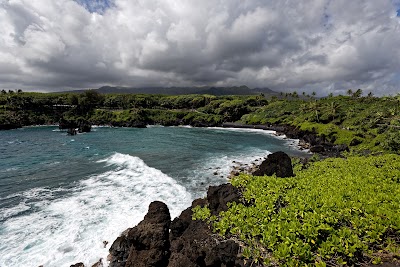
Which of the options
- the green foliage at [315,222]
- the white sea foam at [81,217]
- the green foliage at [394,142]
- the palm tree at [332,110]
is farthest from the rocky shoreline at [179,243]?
the palm tree at [332,110]

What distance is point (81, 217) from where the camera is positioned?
1905cm

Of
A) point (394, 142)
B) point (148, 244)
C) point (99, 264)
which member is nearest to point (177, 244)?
point (148, 244)

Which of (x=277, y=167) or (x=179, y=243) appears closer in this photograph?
(x=179, y=243)

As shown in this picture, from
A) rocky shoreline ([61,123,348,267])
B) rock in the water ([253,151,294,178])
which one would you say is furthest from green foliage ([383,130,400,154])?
rocky shoreline ([61,123,348,267])

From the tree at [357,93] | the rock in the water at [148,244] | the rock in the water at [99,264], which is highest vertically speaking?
the tree at [357,93]

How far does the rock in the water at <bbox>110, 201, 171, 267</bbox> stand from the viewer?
11.1 metres

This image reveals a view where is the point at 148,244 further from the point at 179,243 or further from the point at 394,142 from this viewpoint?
the point at 394,142

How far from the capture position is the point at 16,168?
3422cm

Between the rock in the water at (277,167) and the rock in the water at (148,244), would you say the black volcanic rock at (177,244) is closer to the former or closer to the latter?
the rock in the water at (148,244)

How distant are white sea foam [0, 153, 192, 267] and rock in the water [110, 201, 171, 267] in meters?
1.86

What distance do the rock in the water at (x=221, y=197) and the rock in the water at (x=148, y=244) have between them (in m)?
3.28

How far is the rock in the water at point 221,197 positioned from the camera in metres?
11.1

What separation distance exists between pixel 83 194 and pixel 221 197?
1881 cm

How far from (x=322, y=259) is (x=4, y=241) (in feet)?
71.0
